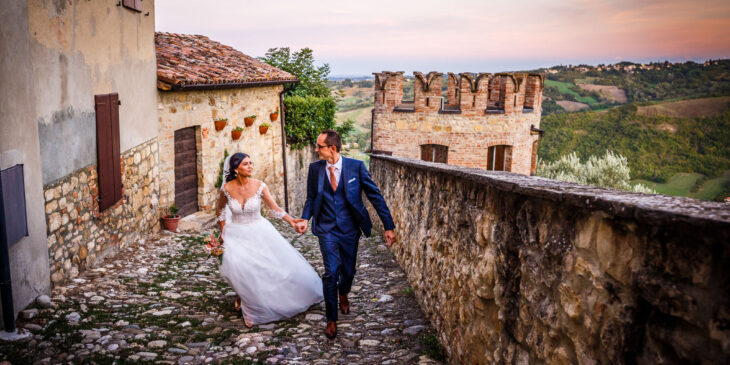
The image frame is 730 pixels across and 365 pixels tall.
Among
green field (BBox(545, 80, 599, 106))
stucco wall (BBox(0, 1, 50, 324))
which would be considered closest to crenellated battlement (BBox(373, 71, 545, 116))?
stucco wall (BBox(0, 1, 50, 324))

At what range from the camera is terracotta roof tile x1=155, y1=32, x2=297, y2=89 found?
32.0 feet

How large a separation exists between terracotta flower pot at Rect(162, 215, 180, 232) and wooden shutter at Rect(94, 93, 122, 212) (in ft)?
6.71

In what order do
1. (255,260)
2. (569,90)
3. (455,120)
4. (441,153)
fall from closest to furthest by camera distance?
1. (255,260)
2. (455,120)
3. (441,153)
4. (569,90)

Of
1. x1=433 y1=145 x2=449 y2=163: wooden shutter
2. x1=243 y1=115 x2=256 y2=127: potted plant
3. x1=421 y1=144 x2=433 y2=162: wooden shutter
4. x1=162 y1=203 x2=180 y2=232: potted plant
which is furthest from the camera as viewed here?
x1=421 y1=144 x2=433 y2=162: wooden shutter

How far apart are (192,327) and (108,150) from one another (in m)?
3.35

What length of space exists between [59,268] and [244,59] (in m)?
10.3

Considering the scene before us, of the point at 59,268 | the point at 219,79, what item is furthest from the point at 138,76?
the point at 59,268

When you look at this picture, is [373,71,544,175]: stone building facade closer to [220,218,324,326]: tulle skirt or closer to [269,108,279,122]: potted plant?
[269,108,279,122]: potted plant

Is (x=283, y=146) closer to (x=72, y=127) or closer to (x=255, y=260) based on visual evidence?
(x=72, y=127)

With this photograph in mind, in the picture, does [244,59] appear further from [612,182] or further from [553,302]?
[612,182]

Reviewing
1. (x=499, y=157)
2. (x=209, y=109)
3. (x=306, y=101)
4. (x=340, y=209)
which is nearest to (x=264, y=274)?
(x=340, y=209)

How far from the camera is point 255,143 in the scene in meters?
13.9

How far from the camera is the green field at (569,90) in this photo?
161 feet

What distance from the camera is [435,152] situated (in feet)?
66.6
